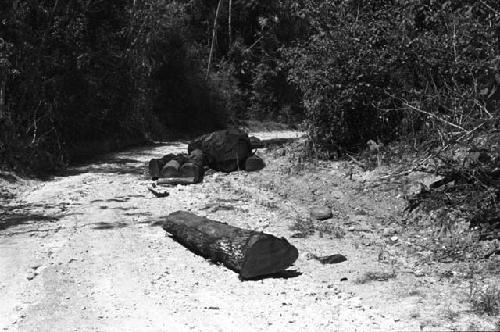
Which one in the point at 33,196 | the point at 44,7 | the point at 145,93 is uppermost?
the point at 44,7

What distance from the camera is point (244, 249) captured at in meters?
6.81

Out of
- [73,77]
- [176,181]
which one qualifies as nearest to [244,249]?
[176,181]

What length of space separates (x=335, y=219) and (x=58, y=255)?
403cm

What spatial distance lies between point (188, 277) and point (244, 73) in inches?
974

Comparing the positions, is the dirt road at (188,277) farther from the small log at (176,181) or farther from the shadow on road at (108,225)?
the small log at (176,181)

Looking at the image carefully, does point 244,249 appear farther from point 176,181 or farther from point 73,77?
point 73,77

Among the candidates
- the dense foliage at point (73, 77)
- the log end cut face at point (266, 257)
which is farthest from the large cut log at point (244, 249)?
the dense foliage at point (73, 77)

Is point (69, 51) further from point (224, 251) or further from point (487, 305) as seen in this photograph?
point (487, 305)

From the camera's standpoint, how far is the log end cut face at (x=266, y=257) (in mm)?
6727

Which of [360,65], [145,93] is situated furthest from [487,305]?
[145,93]

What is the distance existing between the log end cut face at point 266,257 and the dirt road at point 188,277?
0.42 feet

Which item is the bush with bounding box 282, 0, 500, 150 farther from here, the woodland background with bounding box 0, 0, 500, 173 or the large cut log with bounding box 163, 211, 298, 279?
the large cut log with bounding box 163, 211, 298, 279

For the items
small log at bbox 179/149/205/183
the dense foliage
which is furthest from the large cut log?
the dense foliage

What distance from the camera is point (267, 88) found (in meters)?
27.9
